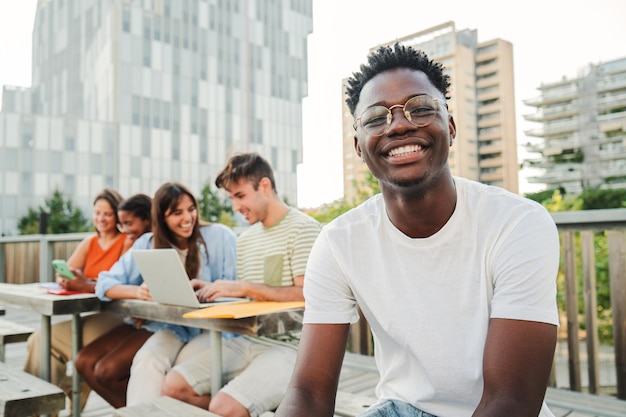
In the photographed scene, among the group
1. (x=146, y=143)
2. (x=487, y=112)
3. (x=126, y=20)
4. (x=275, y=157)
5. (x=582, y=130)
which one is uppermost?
(x=487, y=112)

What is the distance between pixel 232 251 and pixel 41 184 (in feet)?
133

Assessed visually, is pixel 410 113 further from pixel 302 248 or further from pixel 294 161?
pixel 294 161

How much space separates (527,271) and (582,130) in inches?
3843

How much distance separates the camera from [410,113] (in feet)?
4.69

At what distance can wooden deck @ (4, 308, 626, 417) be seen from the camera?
106 inches

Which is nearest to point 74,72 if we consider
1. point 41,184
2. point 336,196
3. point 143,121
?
point 143,121

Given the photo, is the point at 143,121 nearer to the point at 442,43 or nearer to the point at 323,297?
the point at 323,297

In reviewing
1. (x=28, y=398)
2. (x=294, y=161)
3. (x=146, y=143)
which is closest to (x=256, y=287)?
(x=28, y=398)

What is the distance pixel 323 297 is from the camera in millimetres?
1447

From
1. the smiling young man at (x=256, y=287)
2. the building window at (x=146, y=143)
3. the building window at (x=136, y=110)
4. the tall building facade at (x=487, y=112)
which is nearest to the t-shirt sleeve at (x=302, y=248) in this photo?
the smiling young man at (x=256, y=287)

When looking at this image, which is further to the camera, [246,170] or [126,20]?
[126,20]

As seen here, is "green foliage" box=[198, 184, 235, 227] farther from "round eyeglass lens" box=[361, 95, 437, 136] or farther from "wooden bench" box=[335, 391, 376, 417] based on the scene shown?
"round eyeglass lens" box=[361, 95, 437, 136]

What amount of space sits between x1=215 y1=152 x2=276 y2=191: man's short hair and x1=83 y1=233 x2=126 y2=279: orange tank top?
4.60 ft

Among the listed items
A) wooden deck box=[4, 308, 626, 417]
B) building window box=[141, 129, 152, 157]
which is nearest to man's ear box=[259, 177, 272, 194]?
wooden deck box=[4, 308, 626, 417]
